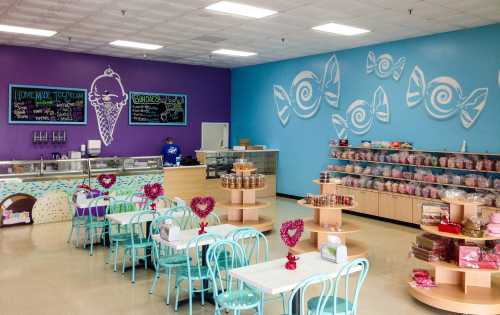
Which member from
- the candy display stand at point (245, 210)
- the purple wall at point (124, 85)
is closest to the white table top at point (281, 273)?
the candy display stand at point (245, 210)

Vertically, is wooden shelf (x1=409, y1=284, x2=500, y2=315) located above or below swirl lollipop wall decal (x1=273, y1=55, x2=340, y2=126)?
below

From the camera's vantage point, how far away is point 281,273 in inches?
141

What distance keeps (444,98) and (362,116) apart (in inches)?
74.1

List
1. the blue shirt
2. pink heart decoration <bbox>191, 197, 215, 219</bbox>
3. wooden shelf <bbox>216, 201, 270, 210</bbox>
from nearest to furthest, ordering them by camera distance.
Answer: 1. pink heart decoration <bbox>191, 197, 215, 219</bbox>
2. wooden shelf <bbox>216, 201, 270, 210</bbox>
3. the blue shirt

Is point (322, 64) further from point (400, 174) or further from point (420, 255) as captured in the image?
point (420, 255)

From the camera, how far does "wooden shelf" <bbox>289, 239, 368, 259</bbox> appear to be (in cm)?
603

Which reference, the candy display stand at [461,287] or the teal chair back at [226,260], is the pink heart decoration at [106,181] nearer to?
the teal chair back at [226,260]

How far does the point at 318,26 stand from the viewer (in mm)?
7801

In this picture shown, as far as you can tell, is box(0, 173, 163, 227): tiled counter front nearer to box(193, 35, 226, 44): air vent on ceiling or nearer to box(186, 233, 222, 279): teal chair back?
box(193, 35, 226, 44): air vent on ceiling

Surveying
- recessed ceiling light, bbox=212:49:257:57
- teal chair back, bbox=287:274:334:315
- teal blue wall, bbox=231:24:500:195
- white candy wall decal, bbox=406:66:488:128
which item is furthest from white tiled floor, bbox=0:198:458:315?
recessed ceiling light, bbox=212:49:257:57

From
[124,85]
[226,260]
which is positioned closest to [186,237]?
[226,260]

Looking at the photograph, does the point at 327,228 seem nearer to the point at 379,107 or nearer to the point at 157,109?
the point at 379,107

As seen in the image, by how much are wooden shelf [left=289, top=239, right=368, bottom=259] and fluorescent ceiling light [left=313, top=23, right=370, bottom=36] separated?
3.73 metres

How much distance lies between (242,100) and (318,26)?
5.49m
